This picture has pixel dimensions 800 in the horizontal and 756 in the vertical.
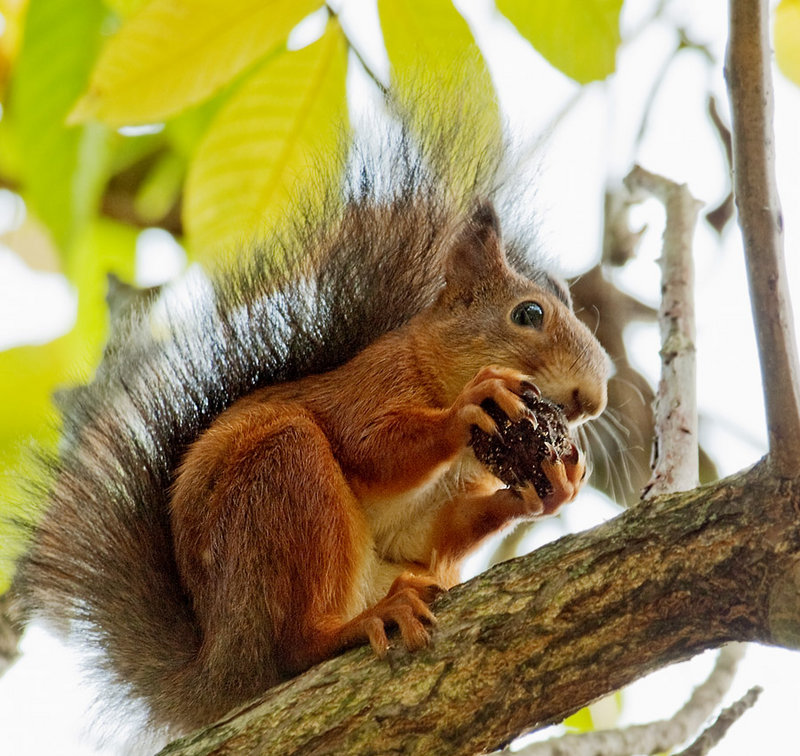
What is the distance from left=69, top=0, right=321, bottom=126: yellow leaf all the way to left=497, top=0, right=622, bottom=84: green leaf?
464 mm

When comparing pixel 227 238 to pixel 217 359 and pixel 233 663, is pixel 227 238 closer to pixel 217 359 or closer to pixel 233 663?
pixel 217 359

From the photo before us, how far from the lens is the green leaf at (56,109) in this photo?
2.60 m

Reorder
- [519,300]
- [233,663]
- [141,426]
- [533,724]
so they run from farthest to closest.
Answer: [519,300]
[141,426]
[233,663]
[533,724]

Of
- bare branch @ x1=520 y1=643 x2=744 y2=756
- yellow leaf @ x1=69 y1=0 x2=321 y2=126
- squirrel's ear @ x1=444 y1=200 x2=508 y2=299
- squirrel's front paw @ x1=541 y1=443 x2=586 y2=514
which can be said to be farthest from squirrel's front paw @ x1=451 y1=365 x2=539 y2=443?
yellow leaf @ x1=69 y1=0 x2=321 y2=126

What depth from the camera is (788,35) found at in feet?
8.44

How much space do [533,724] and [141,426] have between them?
1.45m

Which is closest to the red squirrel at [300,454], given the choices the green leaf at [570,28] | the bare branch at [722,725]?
the bare branch at [722,725]

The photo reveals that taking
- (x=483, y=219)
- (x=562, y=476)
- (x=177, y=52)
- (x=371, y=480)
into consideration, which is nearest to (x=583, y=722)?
(x=562, y=476)

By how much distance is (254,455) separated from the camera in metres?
2.60

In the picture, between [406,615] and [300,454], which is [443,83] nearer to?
[300,454]

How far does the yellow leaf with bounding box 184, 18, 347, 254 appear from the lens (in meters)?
2.45

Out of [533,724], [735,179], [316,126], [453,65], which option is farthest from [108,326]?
[735,179]

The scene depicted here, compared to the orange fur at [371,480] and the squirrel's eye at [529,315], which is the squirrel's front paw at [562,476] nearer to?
the orange fur at [371,480]

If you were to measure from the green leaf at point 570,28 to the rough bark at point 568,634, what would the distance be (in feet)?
3.05
